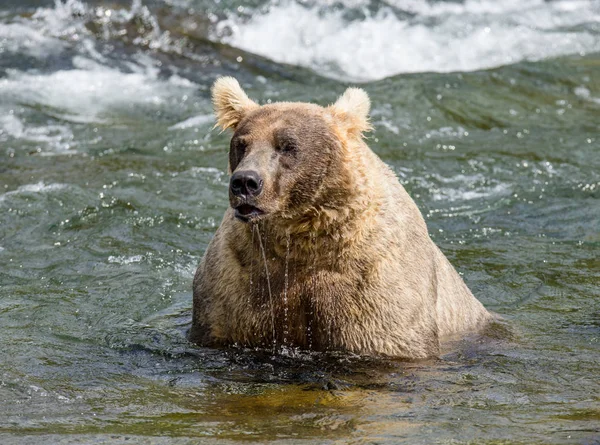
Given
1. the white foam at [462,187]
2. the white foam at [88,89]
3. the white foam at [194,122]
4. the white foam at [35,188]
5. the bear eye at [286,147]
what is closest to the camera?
the bear eye at [286,147]

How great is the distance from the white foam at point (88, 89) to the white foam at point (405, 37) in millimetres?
2594

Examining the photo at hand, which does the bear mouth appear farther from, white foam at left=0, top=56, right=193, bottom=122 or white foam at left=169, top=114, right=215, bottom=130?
white foam at left=0, top=56, right=193, bottom=122

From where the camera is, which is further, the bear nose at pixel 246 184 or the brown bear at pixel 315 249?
the brown bear at pixel 315 249

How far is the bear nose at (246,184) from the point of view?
5.71m

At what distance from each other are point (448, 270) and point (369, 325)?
127 cm

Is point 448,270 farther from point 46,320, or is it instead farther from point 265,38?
point 265,38

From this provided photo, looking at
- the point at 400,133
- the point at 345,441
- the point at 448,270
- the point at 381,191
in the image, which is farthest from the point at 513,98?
the point at 345,441

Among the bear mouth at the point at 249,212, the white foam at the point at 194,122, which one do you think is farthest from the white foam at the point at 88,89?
the bear mouth at the point at 249,212

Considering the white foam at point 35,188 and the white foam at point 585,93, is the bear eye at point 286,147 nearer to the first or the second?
the white foam at point 35,188

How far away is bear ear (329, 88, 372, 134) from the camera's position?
255 inches

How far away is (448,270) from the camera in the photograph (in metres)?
7.46

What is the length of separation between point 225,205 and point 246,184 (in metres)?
5.12

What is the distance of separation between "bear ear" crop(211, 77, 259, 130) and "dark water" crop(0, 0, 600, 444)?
57.9 inches

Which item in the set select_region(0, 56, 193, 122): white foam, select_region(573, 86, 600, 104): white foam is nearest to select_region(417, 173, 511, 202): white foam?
select_region(573, 86, 600, 104): white foam
